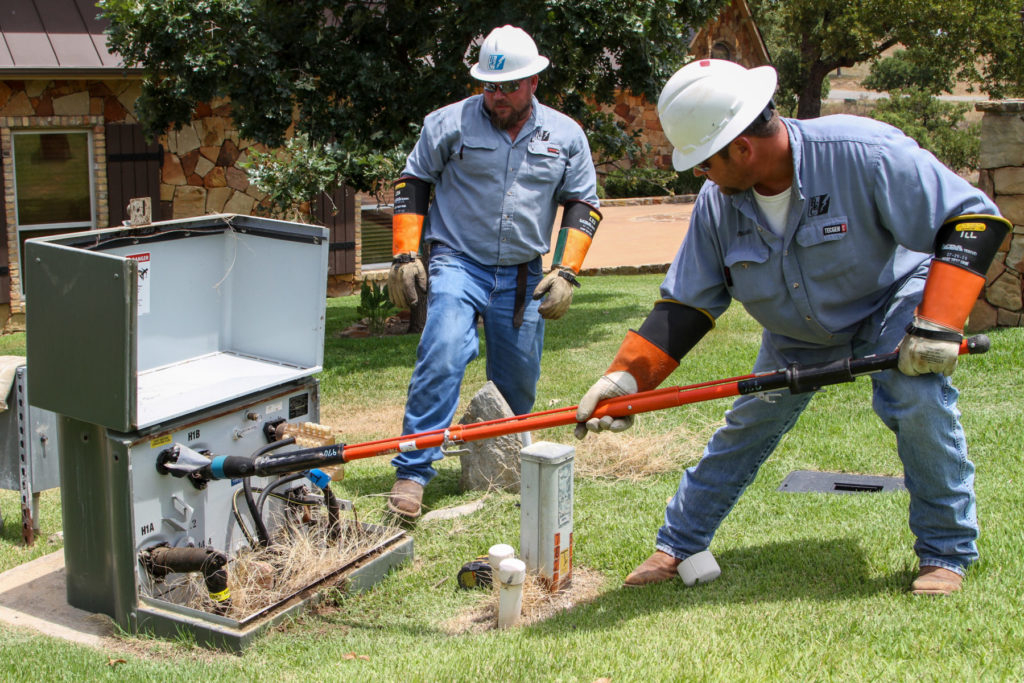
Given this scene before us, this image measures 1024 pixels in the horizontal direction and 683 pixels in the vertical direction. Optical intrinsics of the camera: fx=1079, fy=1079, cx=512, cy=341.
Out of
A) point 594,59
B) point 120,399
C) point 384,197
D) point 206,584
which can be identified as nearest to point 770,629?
point 206,584

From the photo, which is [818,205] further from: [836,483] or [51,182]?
[51,182]

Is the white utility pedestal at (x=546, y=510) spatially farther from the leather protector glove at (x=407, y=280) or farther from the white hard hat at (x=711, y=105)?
the leather protector glove at (x=407, y=280)

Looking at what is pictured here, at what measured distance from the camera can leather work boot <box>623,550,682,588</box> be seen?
12.8 feet

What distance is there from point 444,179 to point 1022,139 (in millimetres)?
4551

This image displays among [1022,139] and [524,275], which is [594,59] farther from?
[524,275]

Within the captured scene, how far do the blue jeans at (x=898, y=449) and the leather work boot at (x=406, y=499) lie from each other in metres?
1.33

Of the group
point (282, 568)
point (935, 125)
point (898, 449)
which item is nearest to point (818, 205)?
point (898, 449)

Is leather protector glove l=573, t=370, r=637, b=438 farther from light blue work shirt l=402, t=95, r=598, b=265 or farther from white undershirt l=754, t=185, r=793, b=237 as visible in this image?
light blue work shirt l=402, t=95, r=598, b=265

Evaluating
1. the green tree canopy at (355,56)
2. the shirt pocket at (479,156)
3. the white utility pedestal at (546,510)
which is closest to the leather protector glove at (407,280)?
the shirt pocket at (479,156)

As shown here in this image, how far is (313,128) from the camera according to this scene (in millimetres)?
9531

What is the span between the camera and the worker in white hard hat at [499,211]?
5.18m

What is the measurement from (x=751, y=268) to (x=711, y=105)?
562 mm

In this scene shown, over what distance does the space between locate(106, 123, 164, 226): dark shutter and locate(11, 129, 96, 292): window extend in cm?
22

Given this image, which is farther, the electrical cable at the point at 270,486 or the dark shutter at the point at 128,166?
the dark shutter at the point at 128,166
